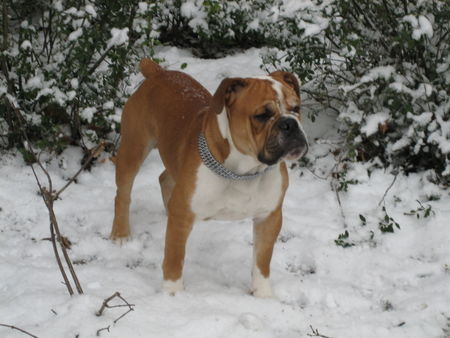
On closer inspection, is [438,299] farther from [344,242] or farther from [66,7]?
[66,7]

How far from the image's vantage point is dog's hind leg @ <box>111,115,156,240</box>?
418 cm

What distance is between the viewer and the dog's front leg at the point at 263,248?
354 cm

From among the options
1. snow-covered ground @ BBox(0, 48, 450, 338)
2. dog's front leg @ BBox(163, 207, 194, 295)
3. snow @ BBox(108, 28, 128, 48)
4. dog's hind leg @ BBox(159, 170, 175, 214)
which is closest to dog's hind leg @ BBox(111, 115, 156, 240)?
snow-covered ground @ BBox(0, 48, 450, 338)

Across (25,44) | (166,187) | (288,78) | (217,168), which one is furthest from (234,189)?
(25,44)

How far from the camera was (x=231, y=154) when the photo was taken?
10.7ft

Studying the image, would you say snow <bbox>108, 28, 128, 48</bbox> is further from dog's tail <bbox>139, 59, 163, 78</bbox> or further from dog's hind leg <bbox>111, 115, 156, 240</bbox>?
dog's hind leg <bbox>111, 115, 156, 240</bbox>

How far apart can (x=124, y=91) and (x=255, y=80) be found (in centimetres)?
246

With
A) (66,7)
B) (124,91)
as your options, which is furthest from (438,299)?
(66,7)

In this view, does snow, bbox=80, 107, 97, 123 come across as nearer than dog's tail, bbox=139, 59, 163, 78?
No

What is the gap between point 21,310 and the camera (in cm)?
325

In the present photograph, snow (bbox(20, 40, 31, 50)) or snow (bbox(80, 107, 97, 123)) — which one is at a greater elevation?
snow (bbox(20, 40, 31, 50))

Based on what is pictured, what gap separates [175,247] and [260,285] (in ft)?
1.83

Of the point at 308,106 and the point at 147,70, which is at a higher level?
the point at 147,70

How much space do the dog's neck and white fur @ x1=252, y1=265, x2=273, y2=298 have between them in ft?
2.25
